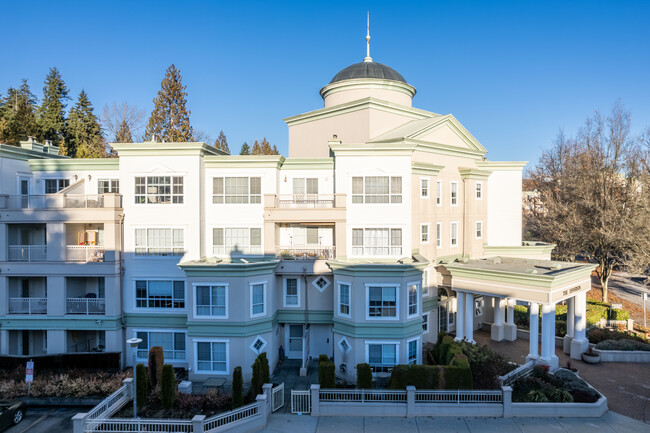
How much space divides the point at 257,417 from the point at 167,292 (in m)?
9.50

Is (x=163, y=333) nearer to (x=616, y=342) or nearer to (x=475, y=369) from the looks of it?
(x=475, y=369)

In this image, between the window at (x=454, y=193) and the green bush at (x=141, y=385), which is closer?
the green bush at (x=141, y=385)

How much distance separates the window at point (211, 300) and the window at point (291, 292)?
3808 millimetres

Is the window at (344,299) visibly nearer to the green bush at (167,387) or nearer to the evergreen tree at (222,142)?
the green bush at (167,387)

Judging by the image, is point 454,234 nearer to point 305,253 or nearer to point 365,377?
point 305,253

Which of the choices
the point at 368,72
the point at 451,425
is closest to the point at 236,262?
the point at 451,425

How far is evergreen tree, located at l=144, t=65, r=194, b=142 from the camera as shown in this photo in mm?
41375

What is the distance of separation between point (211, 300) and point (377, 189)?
1049 centimetres

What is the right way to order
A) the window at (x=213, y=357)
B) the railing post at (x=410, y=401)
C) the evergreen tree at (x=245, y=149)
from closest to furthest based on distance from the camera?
the railing post at (x=410, y=401) < the window at (x=213, y=357) < the evergreen tree at (x=245, y=149)

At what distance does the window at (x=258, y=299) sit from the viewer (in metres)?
19.5

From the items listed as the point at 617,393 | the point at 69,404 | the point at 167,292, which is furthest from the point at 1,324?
the point at 617,393

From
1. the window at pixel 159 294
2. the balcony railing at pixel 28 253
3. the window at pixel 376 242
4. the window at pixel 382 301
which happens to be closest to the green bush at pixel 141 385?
the window at pixel 159 294

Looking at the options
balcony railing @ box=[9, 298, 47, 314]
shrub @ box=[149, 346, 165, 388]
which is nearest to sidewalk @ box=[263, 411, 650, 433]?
shrub @ box=[149, 346, 165, 388]

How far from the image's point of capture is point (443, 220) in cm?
2492
